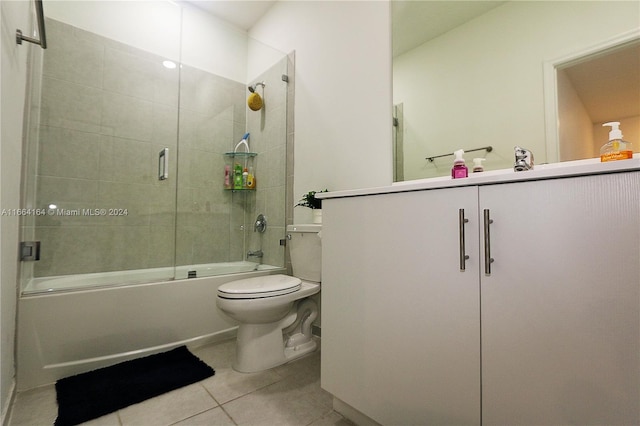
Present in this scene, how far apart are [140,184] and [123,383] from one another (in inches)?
52.8

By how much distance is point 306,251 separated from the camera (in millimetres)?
1694

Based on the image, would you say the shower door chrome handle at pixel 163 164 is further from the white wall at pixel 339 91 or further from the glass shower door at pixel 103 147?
the white wall at pixel 339 91

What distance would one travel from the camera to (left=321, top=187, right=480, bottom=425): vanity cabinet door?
2.41ft

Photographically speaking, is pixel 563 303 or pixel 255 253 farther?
pixel 255 253

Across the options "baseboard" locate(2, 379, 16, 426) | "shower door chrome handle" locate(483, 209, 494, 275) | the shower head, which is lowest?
"baseboard" locate(2, 379, 16, 426)

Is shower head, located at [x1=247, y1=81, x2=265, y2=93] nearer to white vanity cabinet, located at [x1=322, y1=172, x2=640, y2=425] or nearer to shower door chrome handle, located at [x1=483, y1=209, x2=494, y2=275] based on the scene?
white vanity cabinet, located at [x1=322, y1=172, x2=640, y2=425]

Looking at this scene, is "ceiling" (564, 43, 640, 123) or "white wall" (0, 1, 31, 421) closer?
"ceiling" (564, 43, 640, 123)

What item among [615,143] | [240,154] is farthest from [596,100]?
[240,154]

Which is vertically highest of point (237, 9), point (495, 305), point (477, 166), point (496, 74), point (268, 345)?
point (237, 9)

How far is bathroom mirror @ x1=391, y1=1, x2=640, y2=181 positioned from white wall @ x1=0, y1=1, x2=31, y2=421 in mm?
1546

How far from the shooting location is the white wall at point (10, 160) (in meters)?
0.97

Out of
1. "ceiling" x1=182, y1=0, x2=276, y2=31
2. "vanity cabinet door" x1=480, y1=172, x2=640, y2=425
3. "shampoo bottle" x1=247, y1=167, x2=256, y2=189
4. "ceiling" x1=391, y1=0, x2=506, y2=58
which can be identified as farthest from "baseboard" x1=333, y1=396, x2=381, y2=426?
"ceiling" x1=182, y1=0, x2=276, y2=31

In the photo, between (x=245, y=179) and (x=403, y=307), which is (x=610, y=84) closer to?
(x=403, y=307)

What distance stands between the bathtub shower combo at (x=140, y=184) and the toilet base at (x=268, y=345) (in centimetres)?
48
